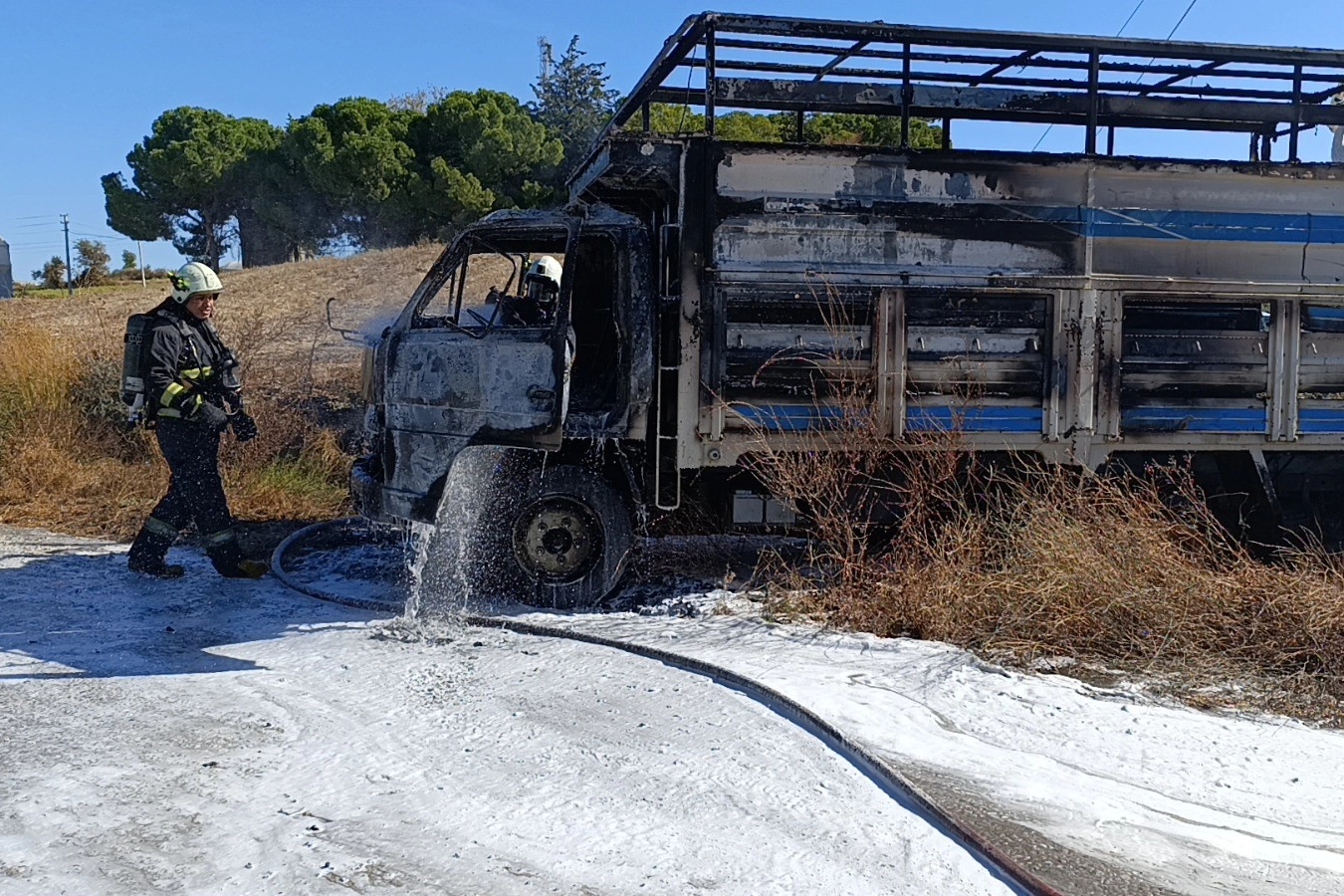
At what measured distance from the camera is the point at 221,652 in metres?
5.16

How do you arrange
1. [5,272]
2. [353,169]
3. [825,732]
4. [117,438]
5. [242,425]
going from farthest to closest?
[353,169] < [5,272] < [117,438] < [242,425] < [825,732]

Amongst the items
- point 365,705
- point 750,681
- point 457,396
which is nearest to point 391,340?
point 457,396

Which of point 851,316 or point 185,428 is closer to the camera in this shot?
point 851,316

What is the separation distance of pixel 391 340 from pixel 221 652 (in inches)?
73.3

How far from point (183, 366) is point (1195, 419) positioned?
19.6 ft

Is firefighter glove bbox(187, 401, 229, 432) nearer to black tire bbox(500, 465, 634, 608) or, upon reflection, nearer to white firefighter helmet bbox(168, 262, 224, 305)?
white firefighter helmet bbox(168, 262, 224, 305)

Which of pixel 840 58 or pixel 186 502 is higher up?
pixel 840 58

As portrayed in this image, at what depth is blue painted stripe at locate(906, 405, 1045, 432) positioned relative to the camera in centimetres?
577

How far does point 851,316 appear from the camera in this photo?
5.73 metres

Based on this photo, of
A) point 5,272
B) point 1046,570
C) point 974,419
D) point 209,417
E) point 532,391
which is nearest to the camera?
point 1046,570

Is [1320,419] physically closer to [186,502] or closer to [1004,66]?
[1004,66]

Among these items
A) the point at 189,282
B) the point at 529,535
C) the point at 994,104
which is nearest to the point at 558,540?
the point at 529,535

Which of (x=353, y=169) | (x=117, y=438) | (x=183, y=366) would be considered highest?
(x=353, y=169)

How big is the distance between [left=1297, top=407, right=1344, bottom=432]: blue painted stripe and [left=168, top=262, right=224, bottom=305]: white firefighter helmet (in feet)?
21.1
